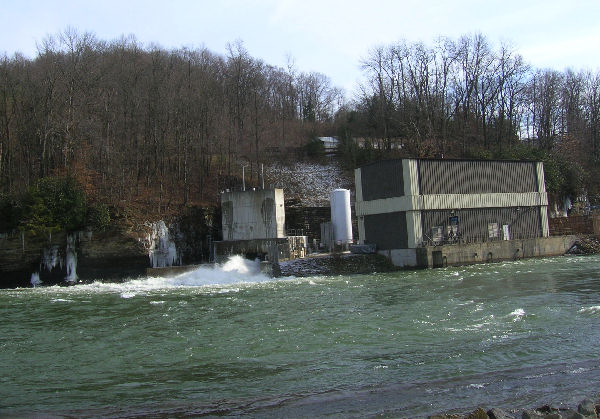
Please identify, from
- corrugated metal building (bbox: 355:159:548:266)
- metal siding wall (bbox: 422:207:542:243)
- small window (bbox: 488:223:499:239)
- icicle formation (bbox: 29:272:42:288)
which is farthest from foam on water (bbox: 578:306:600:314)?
icicle formation (bbox: 29:272:42:288)

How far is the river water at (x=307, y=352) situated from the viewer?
9602 millimetres

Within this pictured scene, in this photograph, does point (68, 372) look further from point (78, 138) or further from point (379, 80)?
point (379, 80)

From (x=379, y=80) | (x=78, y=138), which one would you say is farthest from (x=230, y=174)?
(x=379, y=80)

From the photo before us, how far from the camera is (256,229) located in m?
41.2

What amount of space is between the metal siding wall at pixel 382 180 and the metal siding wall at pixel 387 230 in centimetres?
138

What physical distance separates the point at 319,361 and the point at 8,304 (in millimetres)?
17576

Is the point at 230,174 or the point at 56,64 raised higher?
the point at 56,64

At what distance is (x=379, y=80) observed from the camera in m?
63.7

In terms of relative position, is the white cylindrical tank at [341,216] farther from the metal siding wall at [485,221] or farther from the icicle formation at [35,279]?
the icicle formation at [35,279]

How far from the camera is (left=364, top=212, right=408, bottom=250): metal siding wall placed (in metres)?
36.0

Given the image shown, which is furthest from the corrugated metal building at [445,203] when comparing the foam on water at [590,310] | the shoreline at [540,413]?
the shoreline at [540,413]

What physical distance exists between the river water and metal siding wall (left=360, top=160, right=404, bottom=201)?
13.0m

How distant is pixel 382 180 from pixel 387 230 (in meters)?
3.37

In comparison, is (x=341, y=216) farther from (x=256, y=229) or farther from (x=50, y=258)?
(x=50, y=258)
